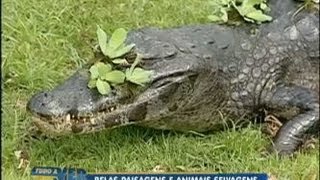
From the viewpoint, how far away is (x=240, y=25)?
297cm

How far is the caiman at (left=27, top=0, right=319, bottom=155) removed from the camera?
2.85 m

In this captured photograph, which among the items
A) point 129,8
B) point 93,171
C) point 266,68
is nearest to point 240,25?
point 266,68

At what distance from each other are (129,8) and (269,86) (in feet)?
1.54

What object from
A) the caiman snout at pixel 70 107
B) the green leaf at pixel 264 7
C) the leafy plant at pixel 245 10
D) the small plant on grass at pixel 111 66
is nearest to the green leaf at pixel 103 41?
the small plant on grass at pixel 111 66

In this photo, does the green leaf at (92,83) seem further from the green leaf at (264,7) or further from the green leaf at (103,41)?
the green leaf at (264,7)

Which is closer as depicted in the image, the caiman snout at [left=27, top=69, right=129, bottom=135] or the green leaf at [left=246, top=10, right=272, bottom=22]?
the caiman snout at [left=27, top=69, right=129, bottom=135]

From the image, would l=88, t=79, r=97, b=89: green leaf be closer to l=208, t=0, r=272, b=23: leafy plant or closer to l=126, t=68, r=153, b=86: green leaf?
l=126, t=68, r=153, b=86: green leaf

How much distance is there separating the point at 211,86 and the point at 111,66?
37cm

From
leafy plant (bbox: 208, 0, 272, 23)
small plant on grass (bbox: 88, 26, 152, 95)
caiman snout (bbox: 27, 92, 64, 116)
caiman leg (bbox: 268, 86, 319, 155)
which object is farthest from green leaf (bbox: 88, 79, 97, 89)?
caiman leg (bbox: 268, 86, 319, 155)

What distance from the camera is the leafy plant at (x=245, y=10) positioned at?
9.47 ft

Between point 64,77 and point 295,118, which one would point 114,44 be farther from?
point 295,118

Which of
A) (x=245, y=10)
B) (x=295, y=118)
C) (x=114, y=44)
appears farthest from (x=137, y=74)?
(x=295, y=118)

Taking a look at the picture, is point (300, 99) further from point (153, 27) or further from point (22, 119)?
point (22, 119)

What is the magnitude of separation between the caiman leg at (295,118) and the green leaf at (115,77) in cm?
46
